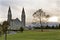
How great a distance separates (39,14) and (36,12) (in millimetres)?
1511

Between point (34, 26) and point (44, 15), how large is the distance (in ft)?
69.2

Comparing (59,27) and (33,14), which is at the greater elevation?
(33,14)

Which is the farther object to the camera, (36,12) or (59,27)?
(59,27)

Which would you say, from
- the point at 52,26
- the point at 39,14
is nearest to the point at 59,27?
the point at 52,26

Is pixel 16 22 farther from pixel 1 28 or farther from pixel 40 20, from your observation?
pixel 1 28

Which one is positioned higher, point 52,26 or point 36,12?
point 36,12

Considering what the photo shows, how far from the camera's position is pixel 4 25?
100ft

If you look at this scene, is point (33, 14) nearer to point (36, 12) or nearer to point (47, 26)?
point (36, 12)

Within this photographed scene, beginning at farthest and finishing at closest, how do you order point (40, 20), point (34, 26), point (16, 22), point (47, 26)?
1. point (16, 22)
2. point (34, 26)
3. point (47, 26)
4. point (40, 20)

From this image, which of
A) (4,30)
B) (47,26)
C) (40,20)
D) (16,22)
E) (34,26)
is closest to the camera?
(4,30)

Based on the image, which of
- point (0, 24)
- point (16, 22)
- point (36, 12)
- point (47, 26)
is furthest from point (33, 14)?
point (0, 24)

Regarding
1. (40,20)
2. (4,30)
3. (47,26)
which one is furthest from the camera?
(47,26)

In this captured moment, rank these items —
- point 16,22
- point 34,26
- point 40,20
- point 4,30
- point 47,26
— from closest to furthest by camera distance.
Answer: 1. point 4,30
2. point 40,20
3. point 47,26
4. point 34,26
5. point 16,22

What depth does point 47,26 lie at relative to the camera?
A: 305 ft
